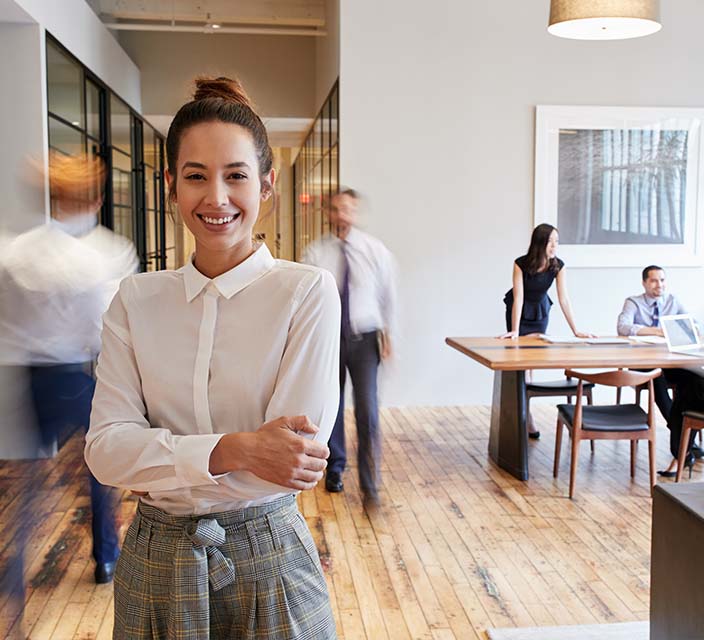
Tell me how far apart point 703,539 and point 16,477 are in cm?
427

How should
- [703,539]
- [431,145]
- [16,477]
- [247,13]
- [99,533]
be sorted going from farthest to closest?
1. [247,13]
2. [431,145]
3. [16,477]
4. [99,533]
5. [703,539]

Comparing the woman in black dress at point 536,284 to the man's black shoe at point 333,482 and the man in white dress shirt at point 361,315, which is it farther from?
the man's black shoe at point 333,482

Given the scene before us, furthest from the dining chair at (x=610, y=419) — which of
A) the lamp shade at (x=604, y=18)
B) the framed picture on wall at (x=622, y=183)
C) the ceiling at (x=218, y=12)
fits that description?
the ceiling at (x=218, y=12)

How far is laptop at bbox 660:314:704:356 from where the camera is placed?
5211 mm

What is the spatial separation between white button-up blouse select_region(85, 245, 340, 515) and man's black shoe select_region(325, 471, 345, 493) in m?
3.72

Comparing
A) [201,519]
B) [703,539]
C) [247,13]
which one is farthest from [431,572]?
[247,13]

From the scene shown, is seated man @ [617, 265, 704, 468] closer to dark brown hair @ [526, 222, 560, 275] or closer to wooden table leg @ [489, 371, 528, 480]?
dark brown hair @ [526, 222, 560, 275]

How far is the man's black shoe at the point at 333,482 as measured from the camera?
4926mm

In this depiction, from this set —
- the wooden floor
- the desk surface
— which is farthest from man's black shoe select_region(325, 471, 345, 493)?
the desk surface

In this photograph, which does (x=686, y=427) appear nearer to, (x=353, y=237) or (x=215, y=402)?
(x=353, y=237)

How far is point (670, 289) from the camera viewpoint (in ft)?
24.7

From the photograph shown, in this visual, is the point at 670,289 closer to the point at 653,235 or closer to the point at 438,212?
the point at 653,235

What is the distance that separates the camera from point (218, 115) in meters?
1.25

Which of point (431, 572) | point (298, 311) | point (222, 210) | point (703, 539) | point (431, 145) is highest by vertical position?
point (431, 145)
